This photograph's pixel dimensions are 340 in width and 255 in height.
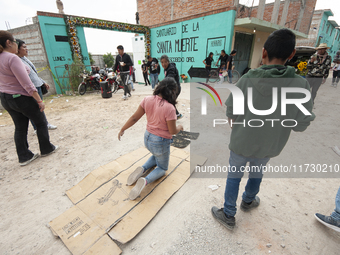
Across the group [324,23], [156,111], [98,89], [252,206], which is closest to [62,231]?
[156,111]

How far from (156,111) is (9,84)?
2270 millimetres

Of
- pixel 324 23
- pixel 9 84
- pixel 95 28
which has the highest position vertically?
pixel 324 23

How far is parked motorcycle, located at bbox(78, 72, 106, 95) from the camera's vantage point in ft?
24.8

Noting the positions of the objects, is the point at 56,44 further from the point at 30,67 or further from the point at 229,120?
the point at 229,120

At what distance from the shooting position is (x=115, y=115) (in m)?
4.95

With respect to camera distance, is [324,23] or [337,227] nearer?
[337,227]

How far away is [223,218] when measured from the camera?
1653 millimetres

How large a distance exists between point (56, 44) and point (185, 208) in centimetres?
935

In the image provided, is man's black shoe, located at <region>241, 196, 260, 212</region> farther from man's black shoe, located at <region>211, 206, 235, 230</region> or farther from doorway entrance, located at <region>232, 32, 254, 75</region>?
doorway entrance, located at <region>232, 32, 254, 75</region>

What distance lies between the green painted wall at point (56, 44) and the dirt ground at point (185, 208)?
18.5ft

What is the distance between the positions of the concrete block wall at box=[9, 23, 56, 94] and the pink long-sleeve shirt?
20.0 ft

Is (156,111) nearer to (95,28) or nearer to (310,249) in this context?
(310,249)

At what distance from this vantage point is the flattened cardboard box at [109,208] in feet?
5.00

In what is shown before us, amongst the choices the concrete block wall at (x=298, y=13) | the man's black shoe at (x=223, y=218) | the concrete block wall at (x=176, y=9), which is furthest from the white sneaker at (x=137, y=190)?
the concrete block wall at (x=298, y=13)
